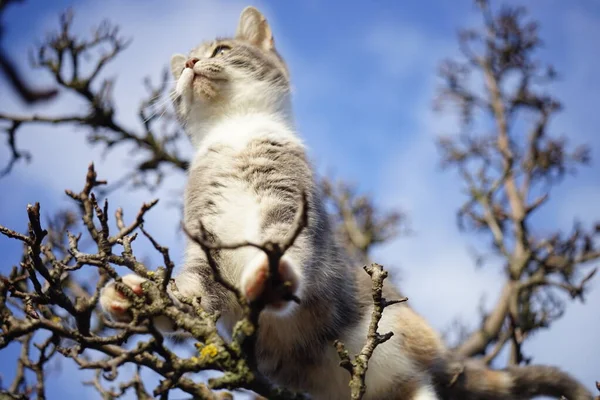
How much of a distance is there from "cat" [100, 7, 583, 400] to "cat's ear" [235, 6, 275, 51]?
1.30ft

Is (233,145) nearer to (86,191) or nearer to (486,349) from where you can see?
(86,191)

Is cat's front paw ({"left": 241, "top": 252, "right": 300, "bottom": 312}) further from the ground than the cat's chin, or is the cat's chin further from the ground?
the cat's chin

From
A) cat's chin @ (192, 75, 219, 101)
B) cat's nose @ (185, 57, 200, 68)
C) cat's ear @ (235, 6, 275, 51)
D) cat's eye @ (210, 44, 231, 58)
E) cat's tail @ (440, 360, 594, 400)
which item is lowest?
cat's tail @ (440, 360, 594, 400)

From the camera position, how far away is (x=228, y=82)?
348 cm

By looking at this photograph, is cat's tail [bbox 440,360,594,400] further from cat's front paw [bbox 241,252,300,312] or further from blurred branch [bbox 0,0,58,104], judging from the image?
blurred branch [bbox 0,0,58,104]

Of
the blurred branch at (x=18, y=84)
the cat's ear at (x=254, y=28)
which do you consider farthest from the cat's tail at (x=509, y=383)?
the blurred branch at (x=18, y=84)

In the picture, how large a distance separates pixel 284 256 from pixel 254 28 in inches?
99.4

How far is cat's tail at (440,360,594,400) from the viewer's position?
3525 millimetres

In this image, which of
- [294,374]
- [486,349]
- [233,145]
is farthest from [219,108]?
[486,349]

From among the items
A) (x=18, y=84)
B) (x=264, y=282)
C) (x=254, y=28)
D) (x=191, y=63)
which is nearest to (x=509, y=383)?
(x=264, y=282)

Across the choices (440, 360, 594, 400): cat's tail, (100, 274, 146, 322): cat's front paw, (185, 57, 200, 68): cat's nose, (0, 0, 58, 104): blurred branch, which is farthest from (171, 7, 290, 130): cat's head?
(0, 0, 58, 104): blurred branch

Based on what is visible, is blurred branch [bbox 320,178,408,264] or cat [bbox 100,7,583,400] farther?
blurred branch [bbox 320,178,408,264]

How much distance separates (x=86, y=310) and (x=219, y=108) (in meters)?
1.82

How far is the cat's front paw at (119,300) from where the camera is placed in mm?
2109
